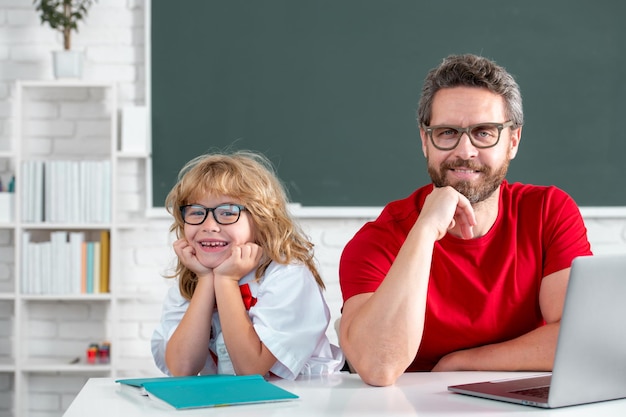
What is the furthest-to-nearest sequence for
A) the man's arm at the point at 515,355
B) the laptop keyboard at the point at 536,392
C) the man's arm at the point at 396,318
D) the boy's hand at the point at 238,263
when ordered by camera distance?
the boy's hand at the point at 238,263, the man's arm at the point at 515,355, the man's arm at the point at 396,318, the laptop keyboard at the point at 536,392

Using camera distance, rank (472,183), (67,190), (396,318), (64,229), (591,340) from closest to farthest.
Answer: (591,340) < (396,318) < (472,183) < (67,190) < (64,229)

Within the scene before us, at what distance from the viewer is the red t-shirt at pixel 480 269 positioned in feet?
5.85

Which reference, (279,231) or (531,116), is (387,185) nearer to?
(531,116)

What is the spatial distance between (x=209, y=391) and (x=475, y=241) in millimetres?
803

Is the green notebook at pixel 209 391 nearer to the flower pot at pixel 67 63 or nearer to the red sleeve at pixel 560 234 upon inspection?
the red sleeve at pixel 560 234

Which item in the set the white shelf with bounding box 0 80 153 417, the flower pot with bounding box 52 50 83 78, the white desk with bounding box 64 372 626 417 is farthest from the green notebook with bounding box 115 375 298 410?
the flower pot with bounding box 52 50 83 78

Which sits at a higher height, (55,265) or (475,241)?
(475,241)

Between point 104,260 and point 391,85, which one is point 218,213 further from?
point 391,85

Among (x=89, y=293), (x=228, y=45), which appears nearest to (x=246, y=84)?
(x=228, y=45)

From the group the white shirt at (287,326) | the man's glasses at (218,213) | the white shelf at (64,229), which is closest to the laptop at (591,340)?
the white shirt at (287,326)

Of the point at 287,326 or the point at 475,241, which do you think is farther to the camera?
the point at 475,241

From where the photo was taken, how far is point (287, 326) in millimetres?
1714

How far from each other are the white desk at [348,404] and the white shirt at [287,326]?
0.16 m

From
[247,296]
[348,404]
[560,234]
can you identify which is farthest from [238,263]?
[560,234]
